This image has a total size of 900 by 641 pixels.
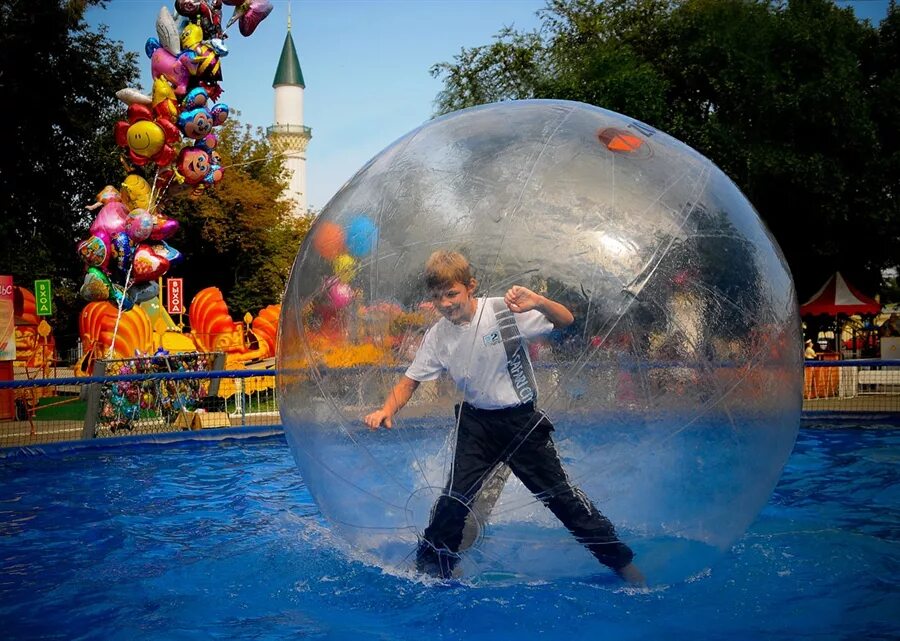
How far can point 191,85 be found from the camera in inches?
685

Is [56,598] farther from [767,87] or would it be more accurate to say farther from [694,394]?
[767,87]

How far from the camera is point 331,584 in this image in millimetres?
5309

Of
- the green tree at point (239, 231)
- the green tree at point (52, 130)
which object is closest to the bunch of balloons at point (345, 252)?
the green tree at point (52, 130)

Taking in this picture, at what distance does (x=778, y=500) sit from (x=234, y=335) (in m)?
16.1

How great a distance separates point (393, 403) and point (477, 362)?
0.48 m

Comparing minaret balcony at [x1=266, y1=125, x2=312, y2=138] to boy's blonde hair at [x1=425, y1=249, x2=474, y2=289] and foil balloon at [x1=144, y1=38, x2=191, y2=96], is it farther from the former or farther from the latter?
boy's blonde hair at [x1=425, y1=249, x2=474, y2=289]

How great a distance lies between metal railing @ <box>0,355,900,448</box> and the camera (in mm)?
11734

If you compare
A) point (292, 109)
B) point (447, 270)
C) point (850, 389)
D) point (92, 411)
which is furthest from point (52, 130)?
point (292, 109)

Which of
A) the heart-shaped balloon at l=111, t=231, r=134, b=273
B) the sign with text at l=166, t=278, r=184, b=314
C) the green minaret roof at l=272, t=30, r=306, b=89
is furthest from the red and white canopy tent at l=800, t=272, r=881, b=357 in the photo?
the green minaret roof at l=272, t=30, r=306, b=89

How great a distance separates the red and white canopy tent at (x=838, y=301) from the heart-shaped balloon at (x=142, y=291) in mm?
14097

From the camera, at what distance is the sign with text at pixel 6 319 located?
590 inches

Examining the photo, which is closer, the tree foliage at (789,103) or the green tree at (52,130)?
the tree foliage at (789,103)

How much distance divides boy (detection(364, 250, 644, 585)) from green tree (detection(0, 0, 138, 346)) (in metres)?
24.9

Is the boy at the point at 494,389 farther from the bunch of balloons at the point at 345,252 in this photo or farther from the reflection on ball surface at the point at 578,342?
the bunch of balloons at the point at 345,252
